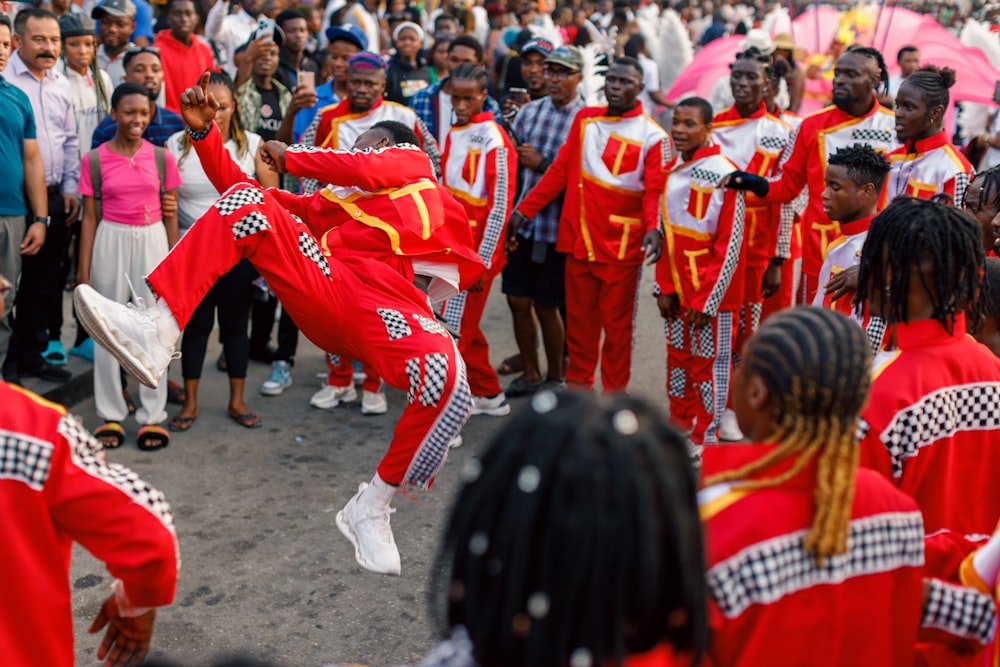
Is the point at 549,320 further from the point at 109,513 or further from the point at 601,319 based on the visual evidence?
the point at 109,513

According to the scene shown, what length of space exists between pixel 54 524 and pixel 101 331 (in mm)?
1964

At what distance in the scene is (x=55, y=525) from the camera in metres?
2.28

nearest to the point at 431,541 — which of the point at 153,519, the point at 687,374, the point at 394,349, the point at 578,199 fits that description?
the point at 394,349

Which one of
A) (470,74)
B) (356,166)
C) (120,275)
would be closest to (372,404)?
(120,275)

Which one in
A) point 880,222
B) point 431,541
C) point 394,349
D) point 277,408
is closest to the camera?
point 880,222

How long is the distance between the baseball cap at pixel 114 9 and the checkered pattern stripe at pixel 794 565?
748 cm

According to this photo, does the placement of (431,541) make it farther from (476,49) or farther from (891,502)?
(476,49)

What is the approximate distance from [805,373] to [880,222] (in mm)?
1263

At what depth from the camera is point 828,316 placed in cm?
221

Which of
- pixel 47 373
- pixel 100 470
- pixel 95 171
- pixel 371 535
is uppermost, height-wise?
pixel 100 470

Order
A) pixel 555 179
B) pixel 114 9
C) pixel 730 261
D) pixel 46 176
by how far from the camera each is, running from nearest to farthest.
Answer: pixel 730 261 < pixel 46 176 < pixel 555 179 < pixel 114 9

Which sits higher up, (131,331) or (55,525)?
(55,525)

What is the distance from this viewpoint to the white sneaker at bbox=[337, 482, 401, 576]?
4.35 m

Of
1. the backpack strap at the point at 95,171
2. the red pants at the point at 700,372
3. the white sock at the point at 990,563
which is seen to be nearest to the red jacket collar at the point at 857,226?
the red pants at the point at 700,372
